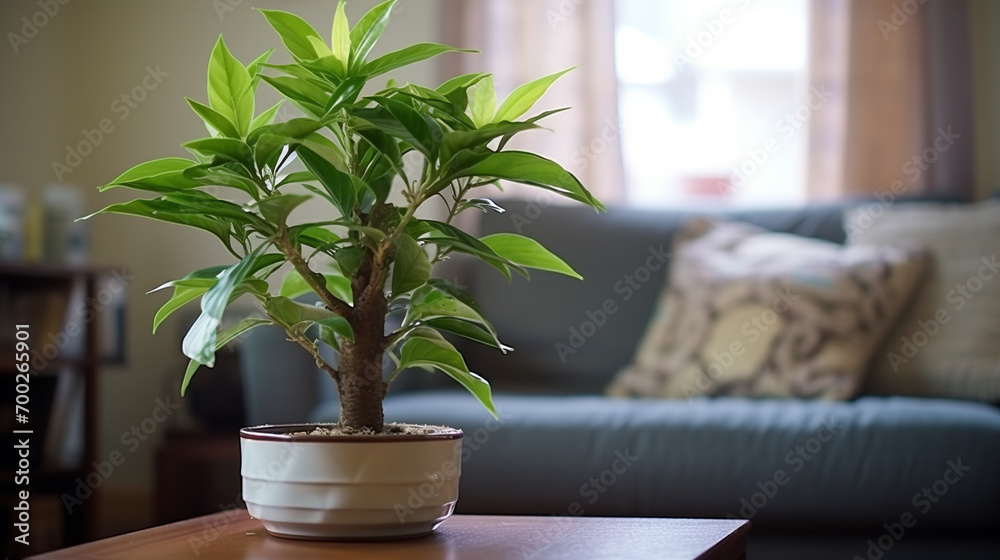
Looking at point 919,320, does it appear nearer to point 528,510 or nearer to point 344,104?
point 528,510

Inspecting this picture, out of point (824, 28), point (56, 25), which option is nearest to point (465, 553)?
point (824, 28)

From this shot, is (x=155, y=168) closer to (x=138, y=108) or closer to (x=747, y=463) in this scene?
(x=747, y=463)

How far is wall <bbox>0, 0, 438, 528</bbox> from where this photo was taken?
3.17 metres

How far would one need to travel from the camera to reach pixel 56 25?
10.5ft

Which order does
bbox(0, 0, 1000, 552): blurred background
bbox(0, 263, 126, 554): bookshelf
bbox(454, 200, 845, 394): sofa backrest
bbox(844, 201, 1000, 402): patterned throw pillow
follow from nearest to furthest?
bbox(844, 201, 1000, 402): patterned throw pillow < bbox(454, 200, 845, 394): sofa backrest < bbox(0, 263, 126, 554): bookshelf < bbox(0, 0, 1000, 552): blurred background

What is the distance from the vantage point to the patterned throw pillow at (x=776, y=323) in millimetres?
1975

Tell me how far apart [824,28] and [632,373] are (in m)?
1.31
